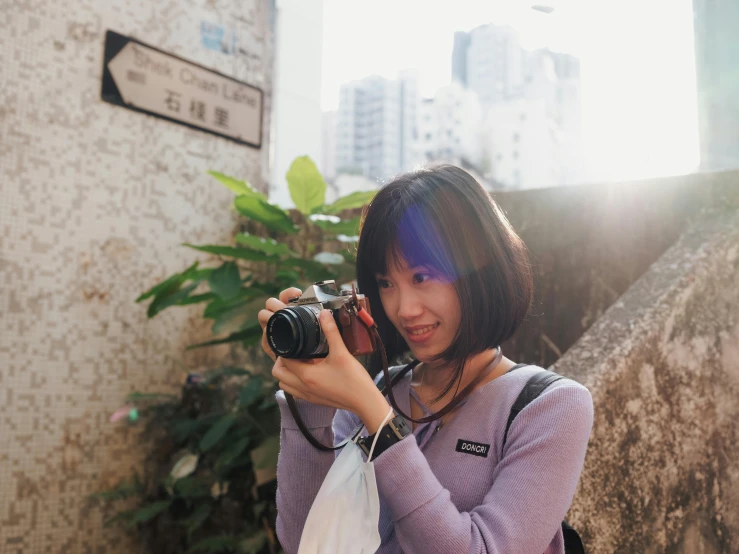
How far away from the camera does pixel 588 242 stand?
201 cm

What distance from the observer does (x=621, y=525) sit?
1.12 meters

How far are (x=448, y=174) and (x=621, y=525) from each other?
734 mm

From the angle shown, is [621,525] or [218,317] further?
[218,317]

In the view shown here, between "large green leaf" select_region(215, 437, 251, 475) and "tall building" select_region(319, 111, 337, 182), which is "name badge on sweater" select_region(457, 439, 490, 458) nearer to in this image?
"large green leaf" select_region(215, 437, 251, 475)

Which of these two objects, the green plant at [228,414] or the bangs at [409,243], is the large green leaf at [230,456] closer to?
the green plant at [228,414]

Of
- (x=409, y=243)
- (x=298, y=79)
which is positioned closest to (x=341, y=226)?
(x=409, y=243)

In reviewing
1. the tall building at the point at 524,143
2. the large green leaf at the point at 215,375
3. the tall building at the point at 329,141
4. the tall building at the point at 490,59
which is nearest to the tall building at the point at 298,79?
the large green leaf at the point at 215,375

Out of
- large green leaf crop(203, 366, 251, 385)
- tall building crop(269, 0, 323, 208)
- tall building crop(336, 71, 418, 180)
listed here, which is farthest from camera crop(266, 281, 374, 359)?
tall building crop(336, 71, 418, 180)

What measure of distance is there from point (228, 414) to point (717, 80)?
2.58 metres

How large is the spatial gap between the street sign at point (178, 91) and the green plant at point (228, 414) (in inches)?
27.6

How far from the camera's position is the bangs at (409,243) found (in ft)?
3.00

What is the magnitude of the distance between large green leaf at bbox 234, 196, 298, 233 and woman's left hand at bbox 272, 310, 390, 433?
1.21m

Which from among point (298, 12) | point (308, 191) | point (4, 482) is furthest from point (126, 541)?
point (298, 12)

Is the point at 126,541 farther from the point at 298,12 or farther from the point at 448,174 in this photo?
the point at 298,12
